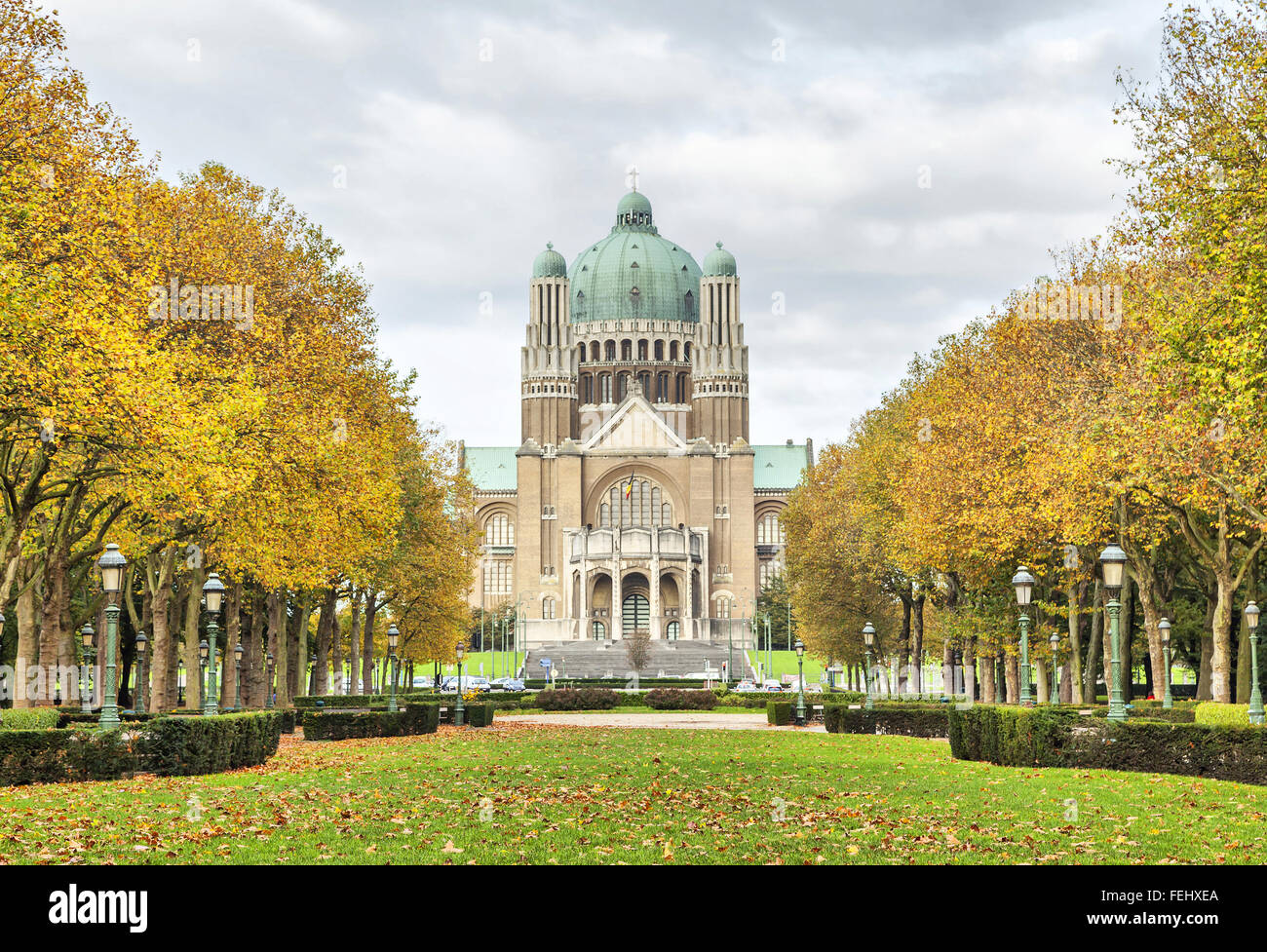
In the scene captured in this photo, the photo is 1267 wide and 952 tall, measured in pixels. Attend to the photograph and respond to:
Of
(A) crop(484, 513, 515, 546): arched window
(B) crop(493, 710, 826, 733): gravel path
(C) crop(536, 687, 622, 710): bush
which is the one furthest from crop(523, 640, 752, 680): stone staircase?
(B) crop(493, 710, 826, 733): gravel path

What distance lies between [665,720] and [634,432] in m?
71.3

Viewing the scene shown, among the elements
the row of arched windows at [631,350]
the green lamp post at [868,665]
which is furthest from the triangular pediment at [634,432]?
the green lamp post at [868,665]

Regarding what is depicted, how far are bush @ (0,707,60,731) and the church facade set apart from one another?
289 ft

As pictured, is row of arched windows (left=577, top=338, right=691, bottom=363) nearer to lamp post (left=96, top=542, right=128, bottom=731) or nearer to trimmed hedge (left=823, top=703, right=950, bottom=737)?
trimmed hedge (left=823, top=703, right=950, bottom=737)

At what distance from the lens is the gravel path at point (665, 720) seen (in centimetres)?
4091

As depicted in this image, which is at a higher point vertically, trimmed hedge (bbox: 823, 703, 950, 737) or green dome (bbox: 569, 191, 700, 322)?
green dome (bbox: 569, 191, 700, 322)

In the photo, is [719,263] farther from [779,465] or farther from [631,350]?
[779,465]

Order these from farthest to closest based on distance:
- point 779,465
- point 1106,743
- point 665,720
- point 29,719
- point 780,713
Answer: point 779,465, point 665,720, point 780,713, point 1106,743, point 29,719

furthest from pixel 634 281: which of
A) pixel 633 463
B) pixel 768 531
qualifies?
pixel 768 531

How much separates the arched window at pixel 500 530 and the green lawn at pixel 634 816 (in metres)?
109

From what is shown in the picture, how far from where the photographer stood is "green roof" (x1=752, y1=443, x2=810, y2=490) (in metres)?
132

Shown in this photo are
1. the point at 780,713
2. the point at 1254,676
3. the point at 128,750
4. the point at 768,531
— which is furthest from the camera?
the point at 768,531

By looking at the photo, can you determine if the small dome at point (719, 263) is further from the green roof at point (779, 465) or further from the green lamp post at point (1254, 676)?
the green lamp post at point (1254, 676)

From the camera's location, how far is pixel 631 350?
12462 cm
